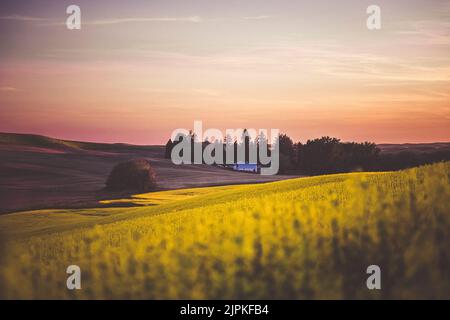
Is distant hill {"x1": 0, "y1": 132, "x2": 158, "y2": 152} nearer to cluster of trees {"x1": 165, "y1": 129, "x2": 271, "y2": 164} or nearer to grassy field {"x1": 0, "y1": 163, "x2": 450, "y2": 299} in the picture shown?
cluster of trees {"x1": 165, "y1": 129, "x2": 271, "y2": 164}

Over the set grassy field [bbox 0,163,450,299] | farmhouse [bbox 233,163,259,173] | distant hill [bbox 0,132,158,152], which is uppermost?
distant hill [bbox 0,132,158,152]

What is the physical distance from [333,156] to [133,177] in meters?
12.6

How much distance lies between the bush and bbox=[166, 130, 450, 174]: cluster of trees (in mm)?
7876

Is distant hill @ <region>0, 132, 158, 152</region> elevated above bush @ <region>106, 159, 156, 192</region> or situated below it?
above

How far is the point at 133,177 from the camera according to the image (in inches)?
1198

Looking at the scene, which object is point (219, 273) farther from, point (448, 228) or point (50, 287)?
point (448, 228)

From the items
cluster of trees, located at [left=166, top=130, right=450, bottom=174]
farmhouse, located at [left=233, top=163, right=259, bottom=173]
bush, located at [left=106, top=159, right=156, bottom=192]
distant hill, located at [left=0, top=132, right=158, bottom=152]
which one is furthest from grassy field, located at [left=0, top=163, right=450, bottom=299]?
distant hill, located at [left=0, top=132, right=158, bottom=152]

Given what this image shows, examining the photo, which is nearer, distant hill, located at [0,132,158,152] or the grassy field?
the grassy field

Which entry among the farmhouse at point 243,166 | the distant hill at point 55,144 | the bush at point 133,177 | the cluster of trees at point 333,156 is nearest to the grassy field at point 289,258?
the cluster of trees at point 333,156

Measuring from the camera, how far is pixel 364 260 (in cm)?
666

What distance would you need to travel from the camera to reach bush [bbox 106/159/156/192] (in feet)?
101

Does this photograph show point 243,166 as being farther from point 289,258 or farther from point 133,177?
point 289,258

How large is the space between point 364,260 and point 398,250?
473 millimetres

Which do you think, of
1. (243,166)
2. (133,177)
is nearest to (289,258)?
(133,177)
